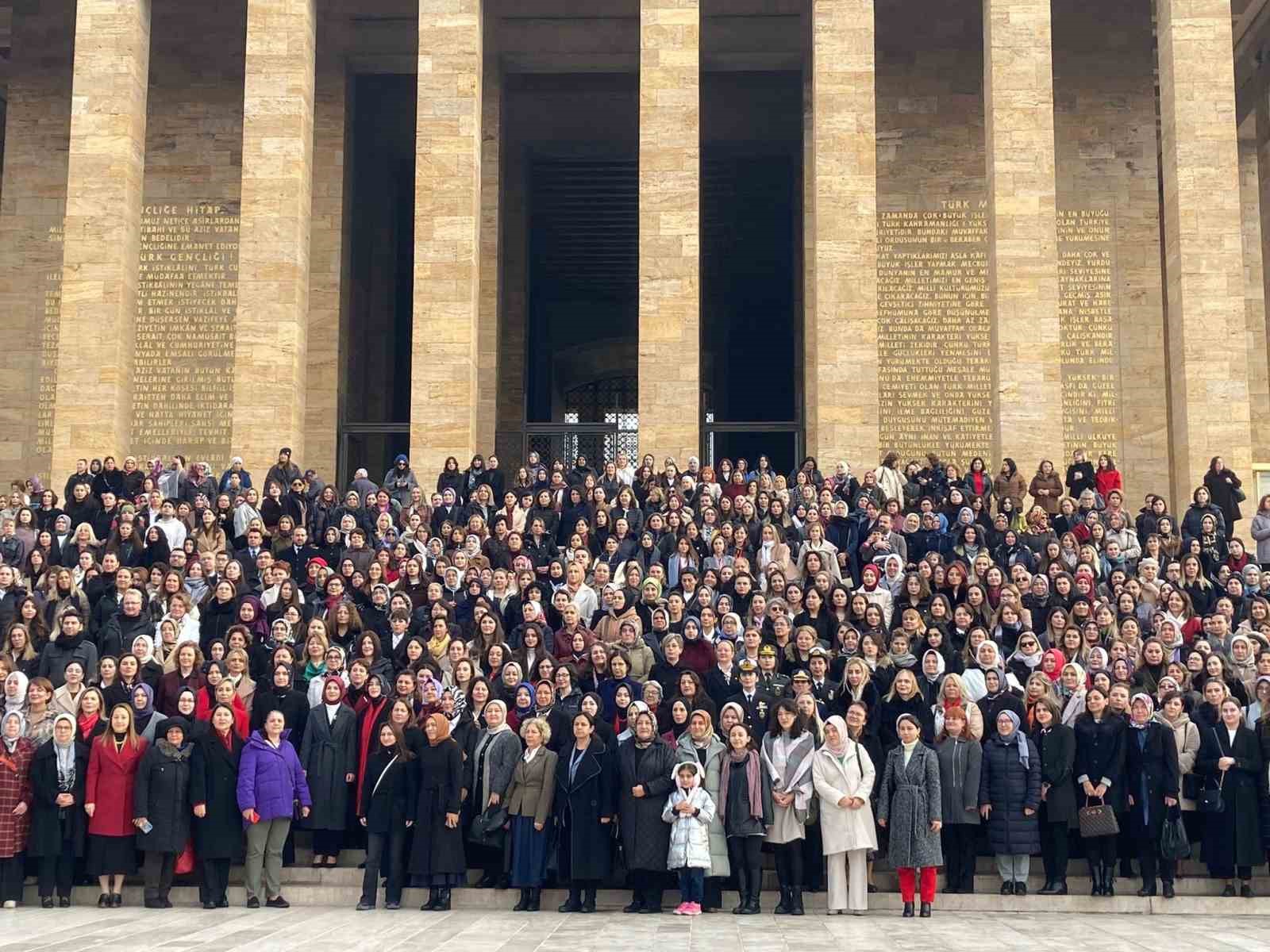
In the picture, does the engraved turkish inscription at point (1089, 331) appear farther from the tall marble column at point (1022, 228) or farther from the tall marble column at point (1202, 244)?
the tall marble column at point (1022, 228)

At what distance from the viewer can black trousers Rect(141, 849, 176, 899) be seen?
13.9 meters

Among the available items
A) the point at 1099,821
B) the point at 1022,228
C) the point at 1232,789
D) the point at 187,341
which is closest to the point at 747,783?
the point at 1099,821

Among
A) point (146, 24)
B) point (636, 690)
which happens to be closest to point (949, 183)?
point (146, 24)

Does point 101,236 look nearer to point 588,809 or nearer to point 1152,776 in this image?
point 588,809

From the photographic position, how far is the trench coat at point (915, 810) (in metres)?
13.5

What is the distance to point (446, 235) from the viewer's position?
1027 inches

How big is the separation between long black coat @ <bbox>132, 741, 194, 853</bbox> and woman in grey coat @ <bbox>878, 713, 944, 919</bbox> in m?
5.32

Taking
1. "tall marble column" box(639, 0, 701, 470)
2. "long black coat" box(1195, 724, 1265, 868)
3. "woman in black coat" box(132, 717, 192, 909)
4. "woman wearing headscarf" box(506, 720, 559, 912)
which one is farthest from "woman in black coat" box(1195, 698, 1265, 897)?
"tall marble column" box(639, 0, 701, 470)

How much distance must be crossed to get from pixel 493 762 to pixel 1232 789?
6.11 m

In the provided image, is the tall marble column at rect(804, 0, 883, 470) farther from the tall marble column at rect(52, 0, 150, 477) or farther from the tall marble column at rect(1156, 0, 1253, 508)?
the tall marble column at rect(52, 0, 150, 477)

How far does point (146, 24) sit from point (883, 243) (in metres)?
13.0

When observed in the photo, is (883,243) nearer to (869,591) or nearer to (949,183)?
(949,183)

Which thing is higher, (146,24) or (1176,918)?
(146,24)

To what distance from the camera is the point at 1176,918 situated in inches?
534
